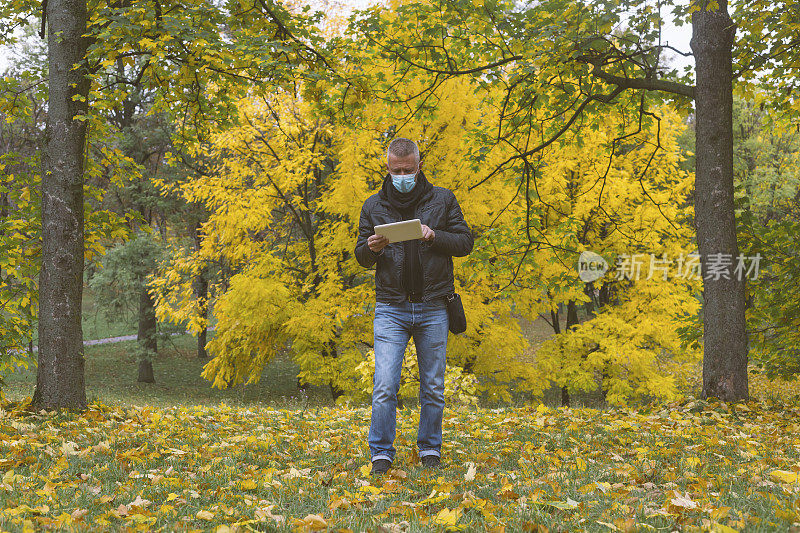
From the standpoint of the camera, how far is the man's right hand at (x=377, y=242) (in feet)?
12.0

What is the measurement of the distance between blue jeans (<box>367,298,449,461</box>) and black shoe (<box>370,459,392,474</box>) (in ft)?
0.08

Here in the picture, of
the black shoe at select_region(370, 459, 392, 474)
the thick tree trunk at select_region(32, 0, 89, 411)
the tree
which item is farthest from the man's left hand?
the thick tree trunk at select_region(32, 0, 89, 411)

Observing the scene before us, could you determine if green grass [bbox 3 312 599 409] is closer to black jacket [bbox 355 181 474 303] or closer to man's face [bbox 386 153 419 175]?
black jacket [bbox 355 181 474 303]

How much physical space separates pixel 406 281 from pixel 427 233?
39 centimetres

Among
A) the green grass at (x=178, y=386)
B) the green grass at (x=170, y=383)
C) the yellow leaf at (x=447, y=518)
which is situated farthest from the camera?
the green grass at (x=170, y=383)

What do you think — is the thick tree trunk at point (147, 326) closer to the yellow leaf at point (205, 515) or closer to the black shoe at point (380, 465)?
the black shoe at point (380, 465)

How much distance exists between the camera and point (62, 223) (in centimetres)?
615

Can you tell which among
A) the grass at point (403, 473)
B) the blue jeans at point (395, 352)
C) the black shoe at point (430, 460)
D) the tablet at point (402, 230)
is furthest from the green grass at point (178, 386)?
the tablet at point (402, 230)

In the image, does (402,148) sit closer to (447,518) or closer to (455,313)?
(455,313)

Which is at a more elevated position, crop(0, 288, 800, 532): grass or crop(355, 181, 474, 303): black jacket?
crop(355, 181, 474, 303): black jacket

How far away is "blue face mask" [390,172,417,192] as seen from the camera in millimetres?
3863

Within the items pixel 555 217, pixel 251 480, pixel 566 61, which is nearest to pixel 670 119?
pixel 555 217

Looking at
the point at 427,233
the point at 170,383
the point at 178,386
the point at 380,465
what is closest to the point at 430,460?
the point at 380,465

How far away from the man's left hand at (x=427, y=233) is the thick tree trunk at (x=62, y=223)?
4.31 m
